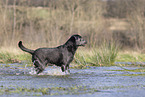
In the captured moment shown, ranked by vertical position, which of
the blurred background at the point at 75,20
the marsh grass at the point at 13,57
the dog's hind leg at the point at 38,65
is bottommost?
the marsh grass at the point at 13,57

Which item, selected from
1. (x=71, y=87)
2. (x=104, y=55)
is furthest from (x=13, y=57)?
(x=71, y=87)

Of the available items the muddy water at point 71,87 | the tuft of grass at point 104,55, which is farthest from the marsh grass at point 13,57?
the muddy water at point 71,87

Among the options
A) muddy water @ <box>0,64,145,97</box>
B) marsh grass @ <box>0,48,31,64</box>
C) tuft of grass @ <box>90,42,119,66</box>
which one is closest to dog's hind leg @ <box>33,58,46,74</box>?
muddy water @ <box>0,64,145,97</box>

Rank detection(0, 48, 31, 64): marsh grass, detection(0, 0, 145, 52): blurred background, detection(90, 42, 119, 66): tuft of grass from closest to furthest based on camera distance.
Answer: detection(90, 42, 119, 66): tuft of grass → detection(0, 48, 31, 64): marsh grass → detection(0, 0, 145, 52): blurred background

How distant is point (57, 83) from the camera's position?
23.7 ft

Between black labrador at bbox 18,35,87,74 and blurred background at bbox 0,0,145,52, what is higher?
blurred background at bbox 0,0,145,52

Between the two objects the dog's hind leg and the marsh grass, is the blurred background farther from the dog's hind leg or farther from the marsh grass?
the dog's hind leg

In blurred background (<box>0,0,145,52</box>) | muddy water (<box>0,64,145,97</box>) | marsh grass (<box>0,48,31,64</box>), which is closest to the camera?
muddy water (<box>0,64,145,97</box>)

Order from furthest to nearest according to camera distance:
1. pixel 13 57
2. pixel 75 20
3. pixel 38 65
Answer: pixel 75 20, pixel 13 57, pixel 38 65

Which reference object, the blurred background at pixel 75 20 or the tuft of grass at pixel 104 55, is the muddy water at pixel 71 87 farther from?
the blurred background at pixel 75 20

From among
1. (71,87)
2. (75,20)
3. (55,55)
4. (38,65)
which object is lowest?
(71,87)

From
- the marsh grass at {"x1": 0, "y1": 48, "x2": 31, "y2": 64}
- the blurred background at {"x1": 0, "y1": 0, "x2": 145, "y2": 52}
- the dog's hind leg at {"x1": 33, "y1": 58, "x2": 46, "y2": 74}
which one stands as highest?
the blurred background at {"x1": 0, "y1": 0, "x2": 145, "y2": 52}

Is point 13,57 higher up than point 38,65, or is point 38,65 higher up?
point 38,65

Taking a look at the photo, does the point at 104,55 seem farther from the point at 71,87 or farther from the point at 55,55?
the point at 71,87
